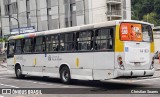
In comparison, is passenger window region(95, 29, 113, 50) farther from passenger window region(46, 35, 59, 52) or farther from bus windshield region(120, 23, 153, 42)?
passenger window region(46, 35, 59, 52)

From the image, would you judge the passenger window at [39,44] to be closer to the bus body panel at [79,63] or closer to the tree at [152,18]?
the bus body panel at [79,63]

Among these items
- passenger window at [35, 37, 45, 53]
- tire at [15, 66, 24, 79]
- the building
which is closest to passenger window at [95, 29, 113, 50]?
passenger window at [35, 37, 45, 53]

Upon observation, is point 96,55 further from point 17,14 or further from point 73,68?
point 17,14

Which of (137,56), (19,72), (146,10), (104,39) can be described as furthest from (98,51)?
(146,10)

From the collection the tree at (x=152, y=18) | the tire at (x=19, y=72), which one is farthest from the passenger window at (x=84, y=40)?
the tree at (x=152, y=18)

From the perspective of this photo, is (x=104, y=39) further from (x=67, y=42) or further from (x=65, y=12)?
(x=65, y=12)

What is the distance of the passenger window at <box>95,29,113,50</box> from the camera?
15.9m

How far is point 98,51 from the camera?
16609 millimetres

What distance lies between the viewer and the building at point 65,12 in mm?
49531

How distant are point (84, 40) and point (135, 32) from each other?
106 inches

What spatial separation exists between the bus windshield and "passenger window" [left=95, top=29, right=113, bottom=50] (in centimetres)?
56

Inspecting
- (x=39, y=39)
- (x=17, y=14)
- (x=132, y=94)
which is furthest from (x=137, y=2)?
(x=132, y=94)

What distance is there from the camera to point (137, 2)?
362 feet

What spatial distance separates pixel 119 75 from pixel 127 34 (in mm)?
1907
